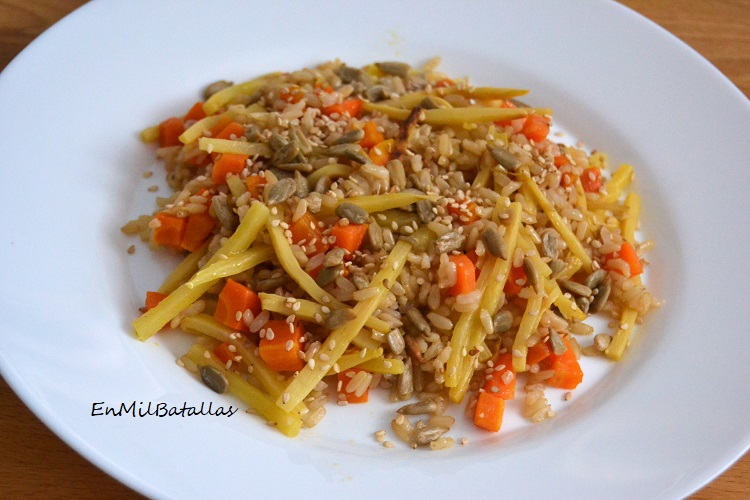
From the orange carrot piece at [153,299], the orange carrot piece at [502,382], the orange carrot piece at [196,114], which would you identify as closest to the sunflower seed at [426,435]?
the orange carrot piece at [502,382]

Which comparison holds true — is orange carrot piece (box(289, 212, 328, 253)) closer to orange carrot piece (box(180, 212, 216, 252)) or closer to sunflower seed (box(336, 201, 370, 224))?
sunflower seed (box(336, 201, 370, 224))

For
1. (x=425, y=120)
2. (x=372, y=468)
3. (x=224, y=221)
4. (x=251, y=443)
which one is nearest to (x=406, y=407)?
(x=372, y=468)

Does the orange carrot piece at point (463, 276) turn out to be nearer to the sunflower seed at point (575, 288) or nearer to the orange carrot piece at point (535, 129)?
the sunflower seed at point (575, 288)

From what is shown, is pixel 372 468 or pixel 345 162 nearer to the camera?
pixel 372 468

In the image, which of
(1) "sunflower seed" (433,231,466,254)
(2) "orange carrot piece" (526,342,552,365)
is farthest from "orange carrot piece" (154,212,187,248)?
(2) "orange carrot piece" (526,342,552,365)

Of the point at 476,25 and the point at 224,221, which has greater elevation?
the point at 476,25

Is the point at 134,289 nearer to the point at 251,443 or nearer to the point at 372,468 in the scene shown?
the point at 251,443

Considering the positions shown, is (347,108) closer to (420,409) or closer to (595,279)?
(595,279)
